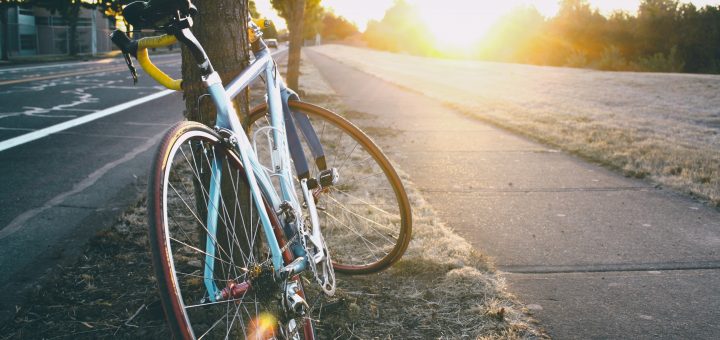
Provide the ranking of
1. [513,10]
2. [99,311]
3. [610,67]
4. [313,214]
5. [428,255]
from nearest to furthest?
[313,214]
[99,311]
[428,255]
[610,67]
[513,10]

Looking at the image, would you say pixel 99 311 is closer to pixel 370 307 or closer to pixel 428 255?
pixel 370 307

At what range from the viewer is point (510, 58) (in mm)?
38750

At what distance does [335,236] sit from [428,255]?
651mm

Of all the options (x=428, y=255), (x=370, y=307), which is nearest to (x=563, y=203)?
(x=428, y=255)

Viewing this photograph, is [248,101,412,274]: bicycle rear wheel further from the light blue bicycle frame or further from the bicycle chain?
the bicycle chain

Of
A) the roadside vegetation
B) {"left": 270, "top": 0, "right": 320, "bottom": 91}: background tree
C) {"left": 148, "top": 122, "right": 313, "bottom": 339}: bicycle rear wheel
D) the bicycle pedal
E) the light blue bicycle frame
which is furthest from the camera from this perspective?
{"left": 270, "top": 0, "right": 320, "bottom": 91}: background tree

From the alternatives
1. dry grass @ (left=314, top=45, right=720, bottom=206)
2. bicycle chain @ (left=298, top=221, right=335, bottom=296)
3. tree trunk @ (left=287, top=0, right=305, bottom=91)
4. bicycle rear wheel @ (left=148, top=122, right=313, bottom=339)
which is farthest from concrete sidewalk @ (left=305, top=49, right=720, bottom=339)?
tree trunk @ (left=287, top=0, right=305, bottom=91)

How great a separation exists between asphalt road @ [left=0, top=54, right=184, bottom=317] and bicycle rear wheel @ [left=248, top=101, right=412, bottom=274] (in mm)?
1438

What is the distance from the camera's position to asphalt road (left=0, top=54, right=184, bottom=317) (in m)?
3.25

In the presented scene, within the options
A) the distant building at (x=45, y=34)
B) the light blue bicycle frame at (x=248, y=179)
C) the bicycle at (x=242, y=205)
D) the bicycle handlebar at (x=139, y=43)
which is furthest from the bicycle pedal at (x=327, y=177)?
the distant building at (x=45, y=34)

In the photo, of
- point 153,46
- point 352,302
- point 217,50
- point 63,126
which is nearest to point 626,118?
point 352,302

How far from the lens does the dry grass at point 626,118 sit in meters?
5.77

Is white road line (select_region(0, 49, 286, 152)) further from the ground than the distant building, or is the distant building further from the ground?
the distant building

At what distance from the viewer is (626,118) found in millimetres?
9852
